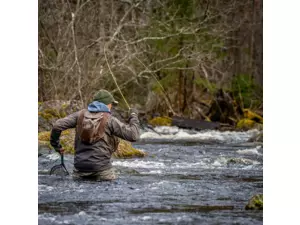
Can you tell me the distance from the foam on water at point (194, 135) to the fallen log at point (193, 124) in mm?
464

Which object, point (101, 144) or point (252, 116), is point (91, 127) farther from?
point (252, 116)

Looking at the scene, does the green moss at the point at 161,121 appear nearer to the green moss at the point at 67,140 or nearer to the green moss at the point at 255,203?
the green moss at the point at 67,140

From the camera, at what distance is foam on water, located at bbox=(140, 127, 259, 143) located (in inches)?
473

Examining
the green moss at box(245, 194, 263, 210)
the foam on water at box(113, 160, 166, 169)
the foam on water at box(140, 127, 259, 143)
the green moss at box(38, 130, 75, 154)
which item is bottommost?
the foam on water at box(140, 127, 259, 143)

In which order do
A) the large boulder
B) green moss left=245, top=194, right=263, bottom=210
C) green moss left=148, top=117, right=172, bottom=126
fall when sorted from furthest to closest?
1. green moss left=148, top=117, right=172, bottom=126
2. the large boulder
3. green moss left=245, top=194, right=263, bottom=210

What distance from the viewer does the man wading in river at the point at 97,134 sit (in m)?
6.93

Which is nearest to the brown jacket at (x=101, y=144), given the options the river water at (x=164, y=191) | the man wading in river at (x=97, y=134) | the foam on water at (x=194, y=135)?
the man wading in river at (x=97, y=134)

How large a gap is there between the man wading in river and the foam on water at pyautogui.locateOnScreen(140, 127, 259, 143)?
16.0 feet

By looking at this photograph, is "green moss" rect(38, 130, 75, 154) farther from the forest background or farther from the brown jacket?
the brown jacket

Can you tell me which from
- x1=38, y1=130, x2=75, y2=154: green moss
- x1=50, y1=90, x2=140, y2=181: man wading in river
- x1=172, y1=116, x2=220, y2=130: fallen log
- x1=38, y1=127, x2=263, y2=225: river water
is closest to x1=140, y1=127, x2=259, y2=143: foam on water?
x1=172, y1=116, x2=220, y2=130: fallen log

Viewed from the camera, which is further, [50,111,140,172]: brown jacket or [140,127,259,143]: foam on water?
[140,127,259,143]: foam on water

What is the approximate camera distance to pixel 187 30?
15.3 metres

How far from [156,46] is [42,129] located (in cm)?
504
